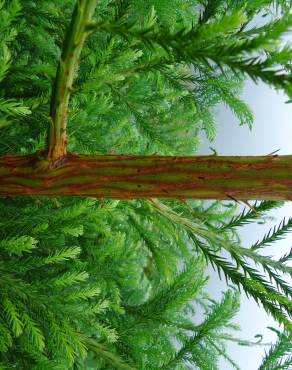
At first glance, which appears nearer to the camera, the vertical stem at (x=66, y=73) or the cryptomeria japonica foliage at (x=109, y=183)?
the vertical stem at (x=66, y=73)

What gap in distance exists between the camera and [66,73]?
2.37 ft

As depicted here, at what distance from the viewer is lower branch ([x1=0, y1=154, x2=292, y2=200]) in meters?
0.85

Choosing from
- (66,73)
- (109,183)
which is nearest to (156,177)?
(109,183)

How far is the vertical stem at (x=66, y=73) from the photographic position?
2.04 feet

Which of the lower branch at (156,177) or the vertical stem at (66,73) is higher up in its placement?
the vertical stem at (66,73)

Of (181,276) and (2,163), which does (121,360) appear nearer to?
(181,276)

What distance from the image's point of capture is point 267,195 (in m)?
0.87

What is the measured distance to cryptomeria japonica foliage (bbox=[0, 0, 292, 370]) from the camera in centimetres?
84

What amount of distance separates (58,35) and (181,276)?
A: 83cm

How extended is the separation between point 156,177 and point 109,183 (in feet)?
0.32

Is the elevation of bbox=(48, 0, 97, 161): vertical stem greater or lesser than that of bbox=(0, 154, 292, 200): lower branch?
greater

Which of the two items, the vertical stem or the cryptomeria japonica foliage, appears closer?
the vertical stem

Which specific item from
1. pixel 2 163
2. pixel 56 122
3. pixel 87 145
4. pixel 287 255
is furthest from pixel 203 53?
pixel 87 145

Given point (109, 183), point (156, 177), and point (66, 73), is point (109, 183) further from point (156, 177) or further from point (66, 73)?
point (66, 73)
